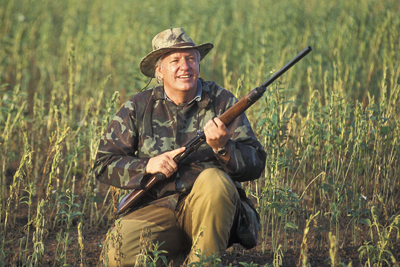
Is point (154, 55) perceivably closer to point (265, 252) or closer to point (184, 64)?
point (184, 64)

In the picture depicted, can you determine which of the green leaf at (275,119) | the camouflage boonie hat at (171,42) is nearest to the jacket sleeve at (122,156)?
the camouflage boonie hat at (171,42)

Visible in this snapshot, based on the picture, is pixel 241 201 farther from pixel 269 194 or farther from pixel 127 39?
pixel 127 39

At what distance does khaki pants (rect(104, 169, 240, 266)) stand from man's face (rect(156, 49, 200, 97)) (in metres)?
0.64

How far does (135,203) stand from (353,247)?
171 cm

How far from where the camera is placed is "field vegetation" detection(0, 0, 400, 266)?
3551 millimetres

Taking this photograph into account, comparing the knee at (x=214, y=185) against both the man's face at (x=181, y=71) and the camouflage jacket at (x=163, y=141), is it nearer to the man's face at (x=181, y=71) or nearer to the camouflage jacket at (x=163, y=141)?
the camouflage jacket at (x=163, y=141)

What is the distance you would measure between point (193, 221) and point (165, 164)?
1.32 feet

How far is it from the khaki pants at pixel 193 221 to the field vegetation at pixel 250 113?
336mm

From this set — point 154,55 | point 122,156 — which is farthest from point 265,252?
point 154,55

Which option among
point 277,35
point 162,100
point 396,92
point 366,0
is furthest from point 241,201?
point 366,0

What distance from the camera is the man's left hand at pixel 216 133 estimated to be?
9.31ft

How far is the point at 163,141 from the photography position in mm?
3242

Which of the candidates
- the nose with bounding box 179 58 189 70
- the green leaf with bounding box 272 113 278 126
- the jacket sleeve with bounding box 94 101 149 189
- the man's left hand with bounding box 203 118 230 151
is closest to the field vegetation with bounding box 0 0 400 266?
the green leaf with bounding box 272 113 278 126

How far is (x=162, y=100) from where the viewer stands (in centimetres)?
338
